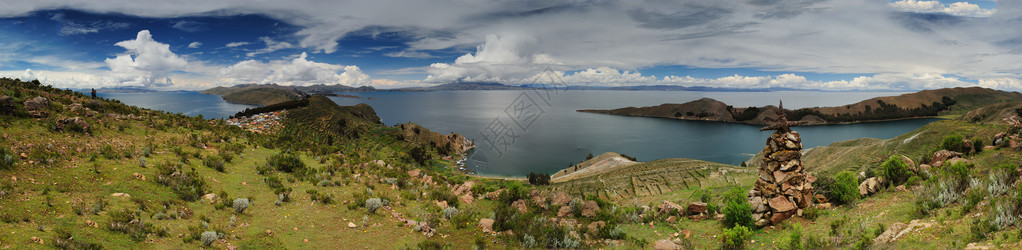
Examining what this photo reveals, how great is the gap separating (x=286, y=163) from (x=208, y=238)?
29.0ft

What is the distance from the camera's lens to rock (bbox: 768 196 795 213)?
38.1 feet

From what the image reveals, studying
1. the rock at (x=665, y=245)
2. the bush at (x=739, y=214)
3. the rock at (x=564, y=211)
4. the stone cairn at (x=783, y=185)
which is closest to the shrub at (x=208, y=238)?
the rock at (x=564, y=211)

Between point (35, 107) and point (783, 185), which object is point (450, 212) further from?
point (35, 107)

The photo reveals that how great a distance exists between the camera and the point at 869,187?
40.8 ft

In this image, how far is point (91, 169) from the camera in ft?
40.4

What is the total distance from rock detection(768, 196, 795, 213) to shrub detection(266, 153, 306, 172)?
20.6 m

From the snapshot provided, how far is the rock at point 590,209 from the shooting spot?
1627 centimetres

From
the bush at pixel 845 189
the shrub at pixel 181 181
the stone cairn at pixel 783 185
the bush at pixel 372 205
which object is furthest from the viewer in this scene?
the bush at pixel 372 205

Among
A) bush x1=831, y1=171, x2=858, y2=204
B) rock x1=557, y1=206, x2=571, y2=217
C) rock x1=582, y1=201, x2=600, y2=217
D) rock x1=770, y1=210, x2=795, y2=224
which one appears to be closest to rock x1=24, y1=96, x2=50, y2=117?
rock x1=557, y1=206, x2=571, y2=217

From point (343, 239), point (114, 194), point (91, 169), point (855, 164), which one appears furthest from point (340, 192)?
point (855, 164)

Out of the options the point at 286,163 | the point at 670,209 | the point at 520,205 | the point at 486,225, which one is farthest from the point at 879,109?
the point at 286,163

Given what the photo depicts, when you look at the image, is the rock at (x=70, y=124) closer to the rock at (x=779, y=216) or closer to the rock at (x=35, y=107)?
the rock at (x=35, y=107)

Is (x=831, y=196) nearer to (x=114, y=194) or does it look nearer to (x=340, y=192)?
(x=340, y=192)

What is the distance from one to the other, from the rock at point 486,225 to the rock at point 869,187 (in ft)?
43.4
